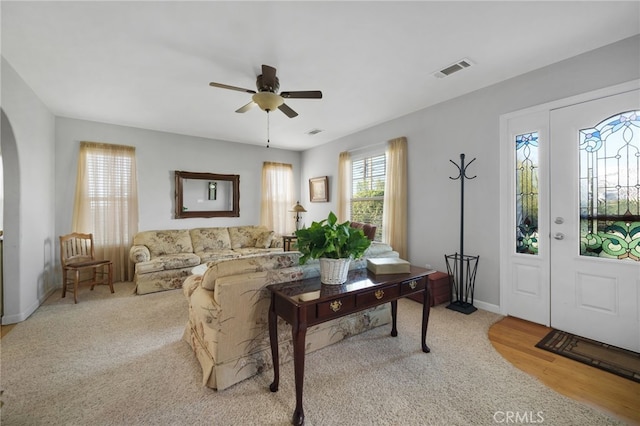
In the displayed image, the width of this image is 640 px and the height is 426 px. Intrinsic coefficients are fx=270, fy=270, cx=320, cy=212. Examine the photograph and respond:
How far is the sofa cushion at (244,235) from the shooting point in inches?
217

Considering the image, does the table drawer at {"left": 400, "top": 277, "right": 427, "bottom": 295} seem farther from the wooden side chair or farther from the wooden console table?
the wooden side chair

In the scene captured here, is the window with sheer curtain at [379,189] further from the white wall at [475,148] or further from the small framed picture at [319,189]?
the small framed picture at [319,189]

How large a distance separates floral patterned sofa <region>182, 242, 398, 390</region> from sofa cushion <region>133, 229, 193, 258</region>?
2.96m

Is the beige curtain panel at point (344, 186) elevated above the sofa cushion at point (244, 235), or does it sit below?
above

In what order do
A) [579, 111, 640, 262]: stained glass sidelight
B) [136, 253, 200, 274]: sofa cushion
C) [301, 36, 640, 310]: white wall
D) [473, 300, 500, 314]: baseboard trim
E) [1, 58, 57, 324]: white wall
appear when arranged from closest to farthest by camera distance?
[579, 111, 640, 262]: stained glass sidelight < [301, 36, 640, 310]: white wall < [1, 58, 57, 324]: white wall < [473, 300, 500, 314]: baseboard trim < [136, 253, 200, 274]: sofa cushion

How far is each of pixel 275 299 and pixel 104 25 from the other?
2559 millimetres

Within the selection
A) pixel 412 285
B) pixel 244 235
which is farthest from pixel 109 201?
pixel 412 285

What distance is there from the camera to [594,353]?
2.29 m

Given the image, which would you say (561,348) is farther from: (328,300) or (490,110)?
(490,110)

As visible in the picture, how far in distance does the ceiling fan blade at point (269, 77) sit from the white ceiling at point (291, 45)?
14 cm

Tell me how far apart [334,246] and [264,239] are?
3875mm

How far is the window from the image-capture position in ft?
15.6

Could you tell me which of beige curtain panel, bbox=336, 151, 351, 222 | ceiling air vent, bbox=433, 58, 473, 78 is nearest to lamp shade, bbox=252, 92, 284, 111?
ceiling air vent, bbox=433, 58, 473, 78

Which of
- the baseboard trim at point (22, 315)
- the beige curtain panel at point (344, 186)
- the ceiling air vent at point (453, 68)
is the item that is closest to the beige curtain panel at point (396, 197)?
the beige curtain panel at point (344, 186)
